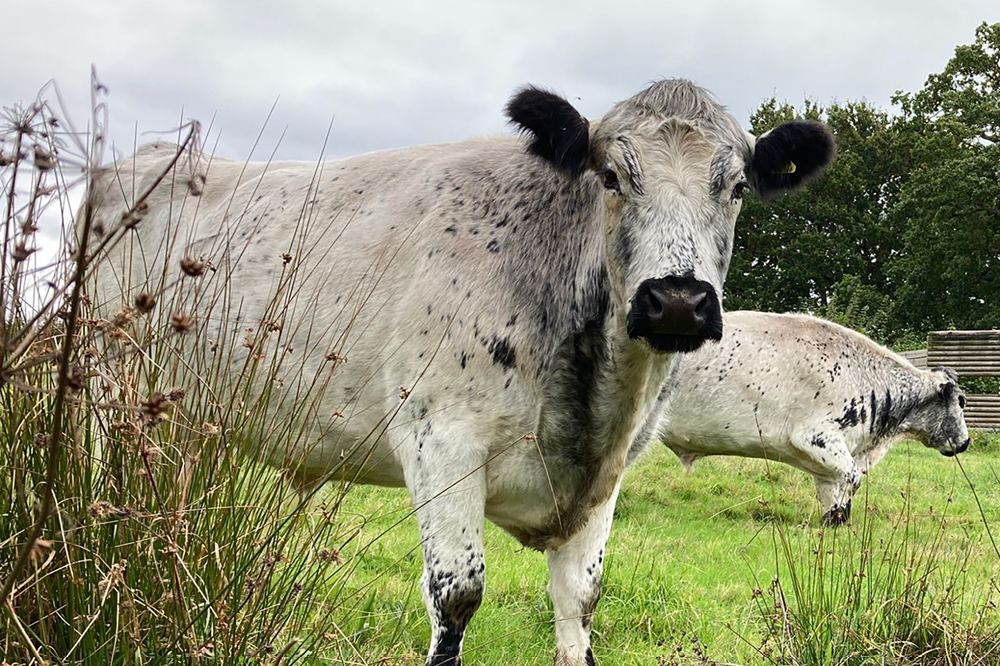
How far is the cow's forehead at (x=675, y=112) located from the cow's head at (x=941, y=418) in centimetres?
854

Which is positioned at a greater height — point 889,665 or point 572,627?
point 889,665

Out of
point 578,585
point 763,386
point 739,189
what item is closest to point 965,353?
point 763,386

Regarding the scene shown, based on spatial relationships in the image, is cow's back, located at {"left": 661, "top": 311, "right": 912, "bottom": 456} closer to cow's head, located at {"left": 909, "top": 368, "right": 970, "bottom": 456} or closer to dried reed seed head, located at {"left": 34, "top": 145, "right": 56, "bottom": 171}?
cow's head, located at {"left": 909, "top": 368, "right": 970, "bottom": 456}

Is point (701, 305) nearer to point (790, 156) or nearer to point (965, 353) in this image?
point (790, 156)

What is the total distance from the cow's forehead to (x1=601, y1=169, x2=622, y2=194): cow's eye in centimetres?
19

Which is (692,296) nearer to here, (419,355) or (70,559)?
(419,355)

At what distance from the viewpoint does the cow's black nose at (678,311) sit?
3176mm

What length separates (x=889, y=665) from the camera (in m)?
3.29

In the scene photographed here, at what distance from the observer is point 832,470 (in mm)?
9891

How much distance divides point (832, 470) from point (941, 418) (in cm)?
250

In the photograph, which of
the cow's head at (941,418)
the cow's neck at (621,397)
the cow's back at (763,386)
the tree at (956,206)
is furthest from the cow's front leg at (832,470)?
the tree at (956,206)

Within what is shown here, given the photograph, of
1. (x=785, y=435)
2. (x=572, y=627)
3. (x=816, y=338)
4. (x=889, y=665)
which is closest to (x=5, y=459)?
(x=572, y=627)

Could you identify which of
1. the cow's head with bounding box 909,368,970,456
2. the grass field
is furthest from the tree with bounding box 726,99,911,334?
the grass field

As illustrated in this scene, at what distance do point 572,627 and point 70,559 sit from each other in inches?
97.1
